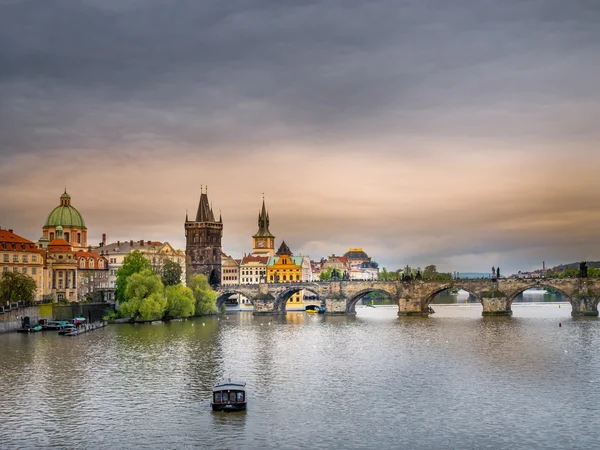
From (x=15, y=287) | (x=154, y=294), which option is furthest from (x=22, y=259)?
(x=154, y=294)

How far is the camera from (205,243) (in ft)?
617

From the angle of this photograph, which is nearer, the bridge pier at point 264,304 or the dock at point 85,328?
the dock at point 85,328

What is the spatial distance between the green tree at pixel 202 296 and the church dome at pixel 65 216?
39.3 m

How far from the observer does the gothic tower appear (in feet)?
611

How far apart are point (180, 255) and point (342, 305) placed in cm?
4882

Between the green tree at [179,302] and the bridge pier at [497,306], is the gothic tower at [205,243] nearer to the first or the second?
the green tree at [179,302]

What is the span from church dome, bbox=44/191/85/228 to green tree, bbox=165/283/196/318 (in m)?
49.3

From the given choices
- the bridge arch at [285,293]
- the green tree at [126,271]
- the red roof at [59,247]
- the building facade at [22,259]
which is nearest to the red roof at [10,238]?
the building facade at [22,259]

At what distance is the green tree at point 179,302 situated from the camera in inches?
4948

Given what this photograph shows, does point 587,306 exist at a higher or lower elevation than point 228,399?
higher

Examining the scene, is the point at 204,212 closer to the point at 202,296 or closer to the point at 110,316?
the point at 202,296

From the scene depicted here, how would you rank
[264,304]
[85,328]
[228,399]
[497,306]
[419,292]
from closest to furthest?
[228,399] < [85,328] < [497,306] < [419,292] < [264,304]

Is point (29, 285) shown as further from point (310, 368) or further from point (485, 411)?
point (485, 411)

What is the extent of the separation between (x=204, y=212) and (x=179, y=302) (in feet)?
216
